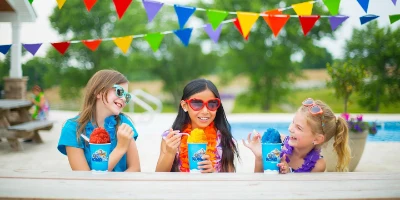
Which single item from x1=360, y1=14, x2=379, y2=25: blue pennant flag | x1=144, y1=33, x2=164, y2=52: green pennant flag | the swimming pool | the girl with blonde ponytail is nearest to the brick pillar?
the swimming pool

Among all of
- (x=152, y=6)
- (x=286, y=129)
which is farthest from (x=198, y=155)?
(x=286, y=129)

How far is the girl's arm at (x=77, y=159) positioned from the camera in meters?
2.68

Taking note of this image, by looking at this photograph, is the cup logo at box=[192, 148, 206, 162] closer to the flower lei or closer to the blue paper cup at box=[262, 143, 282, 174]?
the blue paper cup at box=[262, 143, 282, 174]

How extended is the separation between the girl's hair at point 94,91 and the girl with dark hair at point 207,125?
442 millimetres

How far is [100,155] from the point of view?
2271mm

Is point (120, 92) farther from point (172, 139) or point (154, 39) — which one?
point (154, 39)

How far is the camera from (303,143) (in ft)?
9.04

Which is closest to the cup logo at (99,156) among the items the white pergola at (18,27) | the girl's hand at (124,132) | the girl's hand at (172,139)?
the girl's hand at (124,132)

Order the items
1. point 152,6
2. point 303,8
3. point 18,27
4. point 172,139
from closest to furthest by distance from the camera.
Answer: point 172,139 → point 152,6 → point 303,8 → point 18,27

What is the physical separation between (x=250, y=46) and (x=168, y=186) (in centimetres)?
2224

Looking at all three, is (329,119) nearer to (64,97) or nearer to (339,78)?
(339,78)

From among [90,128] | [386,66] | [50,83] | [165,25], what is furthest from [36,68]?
[90,128]

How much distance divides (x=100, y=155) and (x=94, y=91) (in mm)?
638

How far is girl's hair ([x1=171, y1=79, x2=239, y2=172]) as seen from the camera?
116 inches
